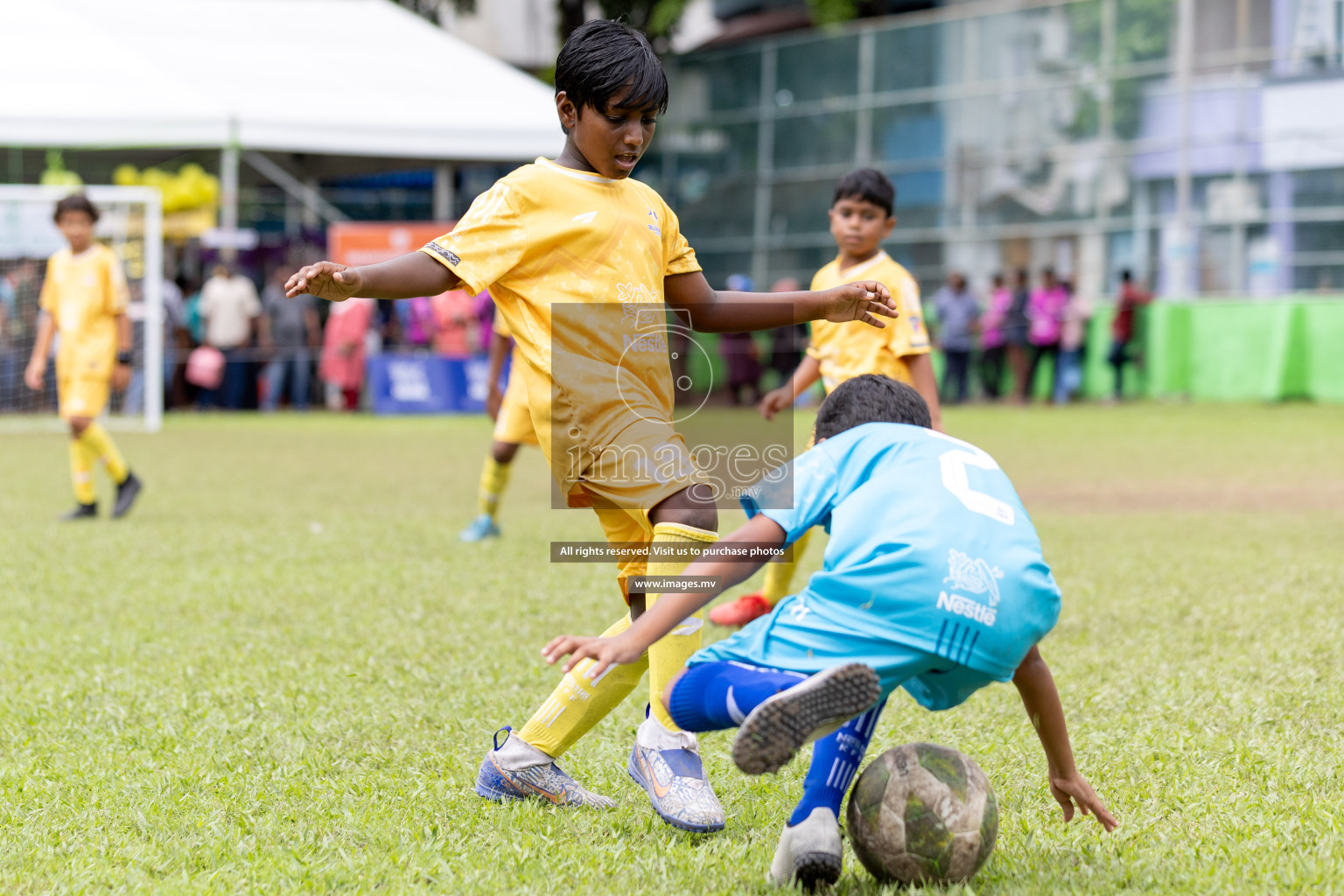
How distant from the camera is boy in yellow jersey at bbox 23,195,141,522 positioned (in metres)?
9.73

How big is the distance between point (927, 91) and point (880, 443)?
25504 mm

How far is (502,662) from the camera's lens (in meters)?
5.41

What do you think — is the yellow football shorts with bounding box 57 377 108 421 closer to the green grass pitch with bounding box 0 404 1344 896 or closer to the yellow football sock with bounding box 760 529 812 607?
the green grass pitch with bounding box 0 404 1344 896

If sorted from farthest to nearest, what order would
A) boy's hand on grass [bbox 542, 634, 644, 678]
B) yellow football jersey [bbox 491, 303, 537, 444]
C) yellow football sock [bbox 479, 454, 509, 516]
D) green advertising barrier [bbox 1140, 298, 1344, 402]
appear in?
1. green advertising barrier [bbox 1140, 298, 1344, 402]
2. yellow football sock [bbox 479, 454, 509, 516]
3. yellow football jersey [bbox 491, 303, 537, 444]
4. boy's hand on grass [bbox 542, 634, 644, 678]

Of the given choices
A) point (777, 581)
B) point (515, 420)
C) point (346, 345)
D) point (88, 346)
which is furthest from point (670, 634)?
point (346, 345)

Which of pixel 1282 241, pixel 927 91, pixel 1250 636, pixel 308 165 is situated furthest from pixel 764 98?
pixel 1250 636

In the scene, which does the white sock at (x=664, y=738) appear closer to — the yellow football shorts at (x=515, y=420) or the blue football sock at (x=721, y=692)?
the blue football sock at (x=721, y=692)

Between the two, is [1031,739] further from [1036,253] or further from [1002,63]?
[1002,63]

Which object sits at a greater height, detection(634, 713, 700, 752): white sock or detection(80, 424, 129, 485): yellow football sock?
detection(80, 424, 129, 485): yellow football sock

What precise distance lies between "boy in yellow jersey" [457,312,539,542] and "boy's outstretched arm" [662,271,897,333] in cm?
429

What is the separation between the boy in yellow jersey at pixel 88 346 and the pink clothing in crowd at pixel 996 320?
15317 mm

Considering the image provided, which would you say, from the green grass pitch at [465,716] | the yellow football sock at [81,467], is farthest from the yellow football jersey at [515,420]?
the yellow football sock at [81,467]

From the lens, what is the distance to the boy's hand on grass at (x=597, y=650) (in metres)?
2.74

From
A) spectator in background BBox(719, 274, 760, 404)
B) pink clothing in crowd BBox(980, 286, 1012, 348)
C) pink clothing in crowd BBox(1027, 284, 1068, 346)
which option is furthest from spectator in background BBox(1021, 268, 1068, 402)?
spectator in background BBox(719, 274, 760, 404)
